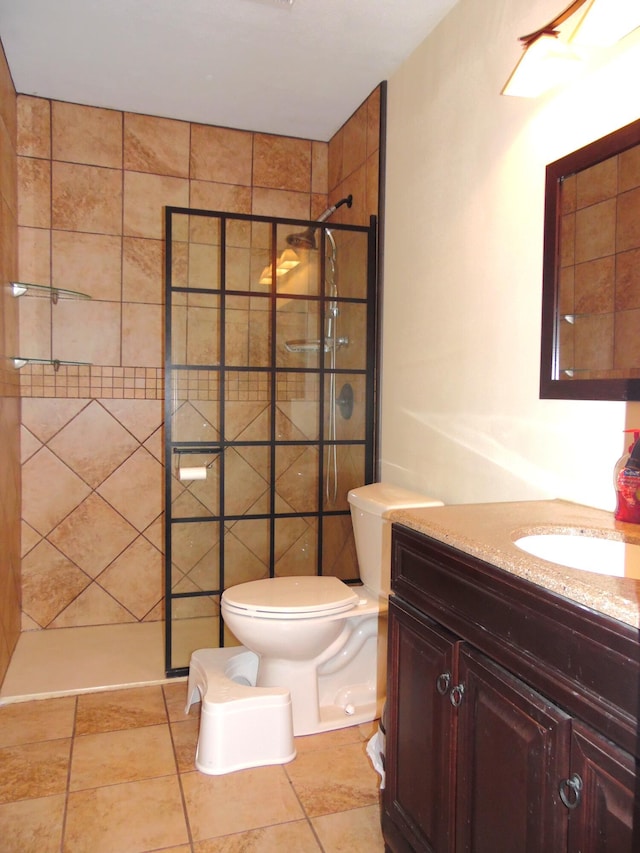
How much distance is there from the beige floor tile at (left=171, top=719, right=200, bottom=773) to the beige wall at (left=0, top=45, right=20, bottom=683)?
2.57 ft

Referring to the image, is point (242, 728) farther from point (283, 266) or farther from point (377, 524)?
point (283, 266)

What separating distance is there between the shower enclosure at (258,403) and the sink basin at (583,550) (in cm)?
135

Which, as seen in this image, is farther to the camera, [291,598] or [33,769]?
[291,598]

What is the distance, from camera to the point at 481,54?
1882mm

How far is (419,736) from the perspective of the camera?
4.49ft

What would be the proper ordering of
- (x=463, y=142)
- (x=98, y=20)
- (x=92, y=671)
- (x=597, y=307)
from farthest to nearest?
(x=92, y=671), (x=98, y=20), (x=463, y=142), (x=597, y=307)

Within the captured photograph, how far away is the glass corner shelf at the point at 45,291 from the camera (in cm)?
268

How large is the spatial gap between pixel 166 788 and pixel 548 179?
196 centimetres

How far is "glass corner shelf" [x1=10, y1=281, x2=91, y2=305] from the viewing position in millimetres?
2678

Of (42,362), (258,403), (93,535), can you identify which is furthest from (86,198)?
(93,535)

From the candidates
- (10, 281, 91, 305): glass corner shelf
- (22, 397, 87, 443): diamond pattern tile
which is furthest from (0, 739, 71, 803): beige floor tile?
(10, 281, 91, 305): glass corner shelf

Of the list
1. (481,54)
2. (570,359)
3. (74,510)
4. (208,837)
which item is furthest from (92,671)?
(481,54)

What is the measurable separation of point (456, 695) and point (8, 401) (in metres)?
2.15

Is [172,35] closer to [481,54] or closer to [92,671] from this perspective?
[481,54]
